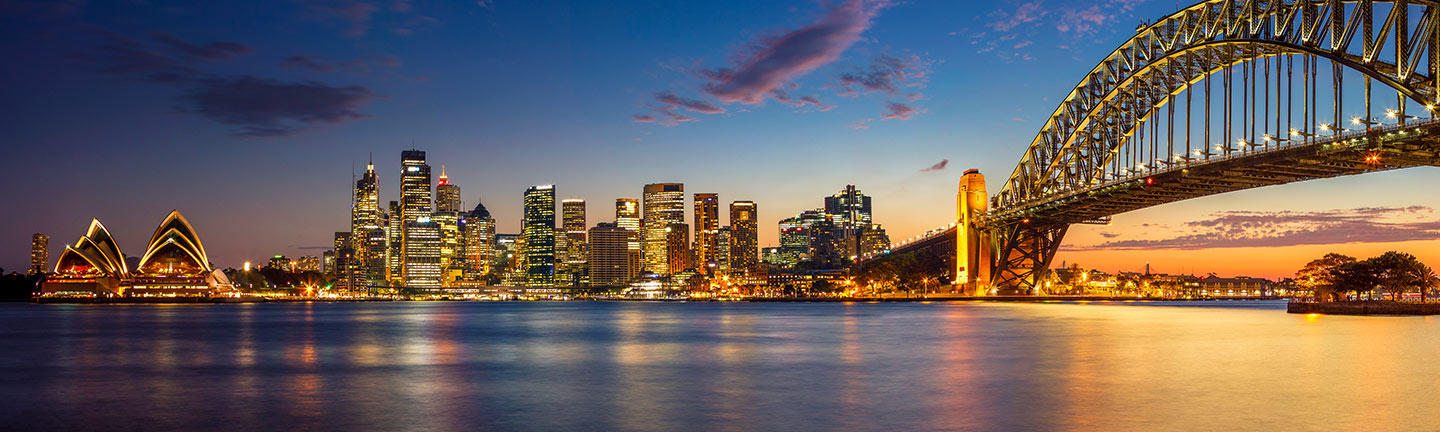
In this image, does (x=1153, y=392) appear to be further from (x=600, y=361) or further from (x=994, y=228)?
(x=994, y=228)

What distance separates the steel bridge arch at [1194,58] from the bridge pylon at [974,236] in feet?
14.0

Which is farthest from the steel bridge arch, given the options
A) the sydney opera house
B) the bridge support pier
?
the sydney opera house

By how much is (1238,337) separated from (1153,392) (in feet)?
73.9

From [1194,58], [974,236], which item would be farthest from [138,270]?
[1194,58]

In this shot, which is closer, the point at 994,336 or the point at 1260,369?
the point at 1260,369

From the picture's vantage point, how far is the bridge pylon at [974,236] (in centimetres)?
10106

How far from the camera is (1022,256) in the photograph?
324 feet

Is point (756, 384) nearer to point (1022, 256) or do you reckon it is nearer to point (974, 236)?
point (1022, 256)

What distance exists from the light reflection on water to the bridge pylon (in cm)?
5957

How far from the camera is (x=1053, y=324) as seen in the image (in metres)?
52.2

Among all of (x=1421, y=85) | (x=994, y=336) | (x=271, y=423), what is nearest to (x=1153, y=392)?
(x=271, y=423)

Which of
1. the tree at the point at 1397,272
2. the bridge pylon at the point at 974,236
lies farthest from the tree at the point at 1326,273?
the bridge pylon at the point at 974,236

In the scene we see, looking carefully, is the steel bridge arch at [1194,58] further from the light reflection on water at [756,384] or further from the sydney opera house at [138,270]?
the sydney opera house at [138,270]

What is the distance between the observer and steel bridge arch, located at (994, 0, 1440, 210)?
37406 millimetres
